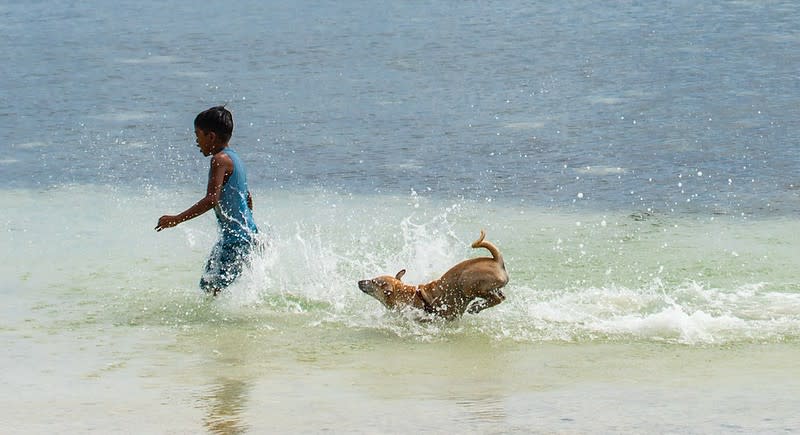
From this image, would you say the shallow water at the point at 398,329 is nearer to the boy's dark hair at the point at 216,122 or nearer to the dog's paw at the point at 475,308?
the dog's paw at the point at 475,308

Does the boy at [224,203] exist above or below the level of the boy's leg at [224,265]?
above

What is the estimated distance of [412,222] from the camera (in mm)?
9891

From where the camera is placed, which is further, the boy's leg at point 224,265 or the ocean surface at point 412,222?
the boy's leg at point 224,265

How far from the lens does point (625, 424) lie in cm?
534

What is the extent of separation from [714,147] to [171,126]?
5.30 m

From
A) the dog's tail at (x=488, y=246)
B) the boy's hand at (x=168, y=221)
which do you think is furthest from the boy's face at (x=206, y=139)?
the dog's tail at (x=488, y=246)

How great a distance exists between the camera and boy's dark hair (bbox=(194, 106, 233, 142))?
750 centimetres

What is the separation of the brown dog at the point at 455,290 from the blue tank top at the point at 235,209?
88cm

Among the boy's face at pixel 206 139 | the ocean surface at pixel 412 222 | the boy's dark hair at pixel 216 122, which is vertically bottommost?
the ocean surface at pixel 412 222

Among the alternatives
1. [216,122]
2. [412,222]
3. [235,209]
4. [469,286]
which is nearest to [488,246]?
[469,286]

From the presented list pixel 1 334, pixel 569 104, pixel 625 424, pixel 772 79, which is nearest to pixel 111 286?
pixel 1 334

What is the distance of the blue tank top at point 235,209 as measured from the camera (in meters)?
7.55

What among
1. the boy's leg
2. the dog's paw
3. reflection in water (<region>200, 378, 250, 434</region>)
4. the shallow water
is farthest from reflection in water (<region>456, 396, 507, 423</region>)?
the boy's leg

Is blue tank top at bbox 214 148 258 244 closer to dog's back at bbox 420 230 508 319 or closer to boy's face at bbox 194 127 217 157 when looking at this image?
boy's face at bbox 194 127 217 157
